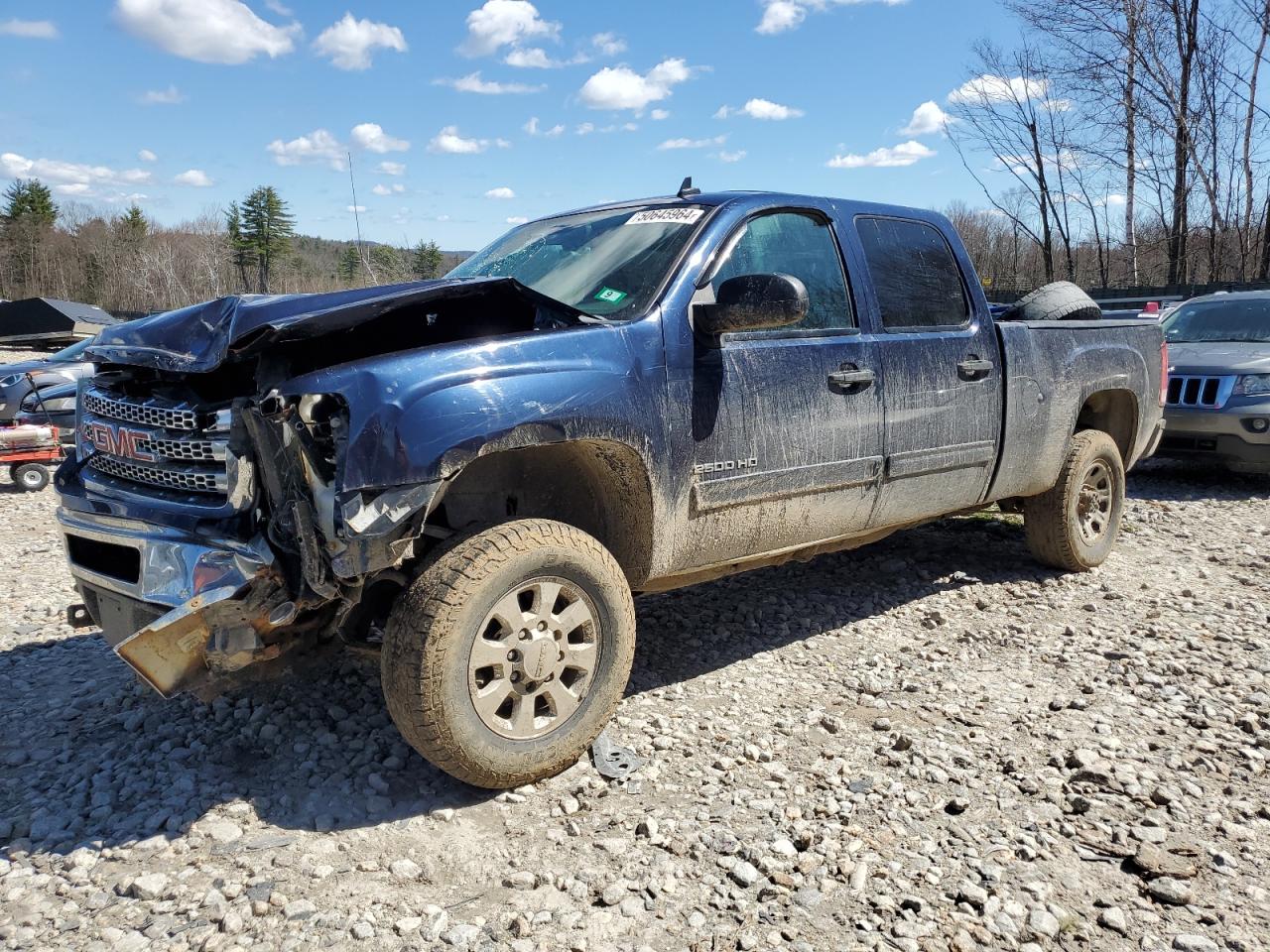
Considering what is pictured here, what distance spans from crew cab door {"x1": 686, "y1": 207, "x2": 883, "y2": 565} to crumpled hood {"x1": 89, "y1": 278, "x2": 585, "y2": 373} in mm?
613

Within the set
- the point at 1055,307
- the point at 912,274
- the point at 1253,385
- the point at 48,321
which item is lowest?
the point at 1253,385

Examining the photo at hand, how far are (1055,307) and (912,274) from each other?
150 centimetres

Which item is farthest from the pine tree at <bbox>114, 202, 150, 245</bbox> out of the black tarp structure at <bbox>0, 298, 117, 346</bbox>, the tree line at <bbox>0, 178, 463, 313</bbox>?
the black tarp structure at <bbox>0, 298, 117, 346</bbox>

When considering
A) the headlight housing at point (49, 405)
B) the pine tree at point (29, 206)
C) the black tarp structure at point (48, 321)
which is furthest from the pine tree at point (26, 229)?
the headlight housing at point (49, 405)

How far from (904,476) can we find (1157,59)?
22.7 m

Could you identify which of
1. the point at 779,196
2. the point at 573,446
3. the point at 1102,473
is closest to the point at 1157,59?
the point at 1102,473

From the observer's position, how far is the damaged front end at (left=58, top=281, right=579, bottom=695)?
2654mm

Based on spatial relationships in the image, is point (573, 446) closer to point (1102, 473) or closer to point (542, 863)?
point (542, 863)

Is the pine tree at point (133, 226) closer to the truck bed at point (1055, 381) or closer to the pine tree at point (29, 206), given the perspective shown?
the pine tree at point (29, 206)

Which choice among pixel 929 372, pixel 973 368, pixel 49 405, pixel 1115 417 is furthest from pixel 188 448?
pixel 49 405

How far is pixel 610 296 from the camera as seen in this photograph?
3.47 m

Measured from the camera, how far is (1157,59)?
21688 millimetres

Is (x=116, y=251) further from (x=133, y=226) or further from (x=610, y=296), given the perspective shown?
(x=610, y=296)

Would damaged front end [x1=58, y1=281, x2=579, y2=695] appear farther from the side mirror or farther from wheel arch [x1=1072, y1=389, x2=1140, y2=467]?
wheel arch [x1=1072, y1=389, x2=1140, y2=467]
